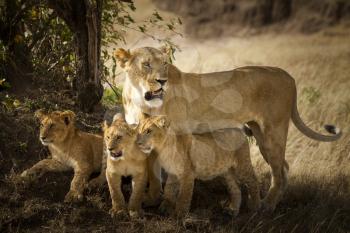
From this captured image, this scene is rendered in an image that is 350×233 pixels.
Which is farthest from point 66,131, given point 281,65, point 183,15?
point 183,15

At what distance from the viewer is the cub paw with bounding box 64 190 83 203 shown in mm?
6434

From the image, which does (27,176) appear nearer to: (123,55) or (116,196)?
(116,196)

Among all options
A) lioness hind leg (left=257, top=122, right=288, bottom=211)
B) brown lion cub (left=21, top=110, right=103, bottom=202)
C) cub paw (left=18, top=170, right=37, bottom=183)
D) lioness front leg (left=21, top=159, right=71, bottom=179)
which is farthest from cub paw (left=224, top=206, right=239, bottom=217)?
cub paw (left=18, top=170, right=37, bottom=183)

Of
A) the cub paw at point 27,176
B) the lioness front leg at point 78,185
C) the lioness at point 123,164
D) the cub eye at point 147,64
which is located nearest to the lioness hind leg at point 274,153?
the lioness at point 123,164

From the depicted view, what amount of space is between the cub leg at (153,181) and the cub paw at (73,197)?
2.07 feet

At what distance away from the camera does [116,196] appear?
6.25 m

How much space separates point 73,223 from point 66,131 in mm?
980

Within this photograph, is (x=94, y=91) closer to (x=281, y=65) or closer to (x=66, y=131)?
(x=66, y=131)

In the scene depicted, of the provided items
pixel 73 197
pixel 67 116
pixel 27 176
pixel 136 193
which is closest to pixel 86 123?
pixel 67 116

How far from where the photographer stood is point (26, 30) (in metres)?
9.13

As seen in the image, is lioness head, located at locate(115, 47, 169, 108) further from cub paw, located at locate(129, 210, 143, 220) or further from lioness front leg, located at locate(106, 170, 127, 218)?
cub paw, located at locate(129, 210, 143, 220)

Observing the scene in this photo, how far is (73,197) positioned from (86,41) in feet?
7.01

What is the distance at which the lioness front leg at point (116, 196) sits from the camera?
6.20 m

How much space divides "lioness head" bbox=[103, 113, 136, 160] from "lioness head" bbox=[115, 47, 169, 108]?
0.40 m
